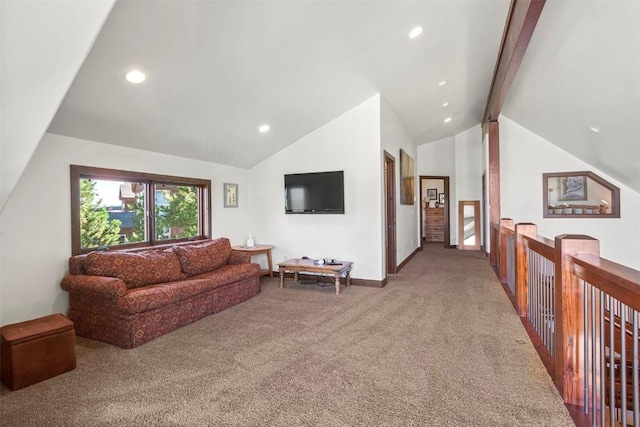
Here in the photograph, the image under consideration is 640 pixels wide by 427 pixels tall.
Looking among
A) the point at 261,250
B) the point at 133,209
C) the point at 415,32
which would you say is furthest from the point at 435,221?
the point at 133,209

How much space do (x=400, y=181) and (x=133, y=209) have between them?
4567mm

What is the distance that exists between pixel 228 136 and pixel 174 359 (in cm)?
297

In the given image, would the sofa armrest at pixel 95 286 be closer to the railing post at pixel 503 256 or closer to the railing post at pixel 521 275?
the railing post at pixel 521 275

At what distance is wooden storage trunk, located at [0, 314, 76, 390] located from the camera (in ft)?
7.46

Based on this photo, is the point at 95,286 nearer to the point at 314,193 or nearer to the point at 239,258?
the point at 239,258

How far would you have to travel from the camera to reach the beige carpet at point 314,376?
6.31 ft

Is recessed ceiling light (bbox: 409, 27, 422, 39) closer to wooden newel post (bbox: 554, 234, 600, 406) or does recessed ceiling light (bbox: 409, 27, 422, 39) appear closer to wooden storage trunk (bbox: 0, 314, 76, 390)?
wooden newel post (bbox: 554, 234, 600, 406)

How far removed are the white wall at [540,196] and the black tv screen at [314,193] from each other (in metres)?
3.81

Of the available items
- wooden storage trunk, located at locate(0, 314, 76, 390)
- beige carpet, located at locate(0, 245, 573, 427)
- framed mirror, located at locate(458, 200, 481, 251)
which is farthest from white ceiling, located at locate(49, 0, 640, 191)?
framed mirror, located at locate(458, 200, 481, 251)

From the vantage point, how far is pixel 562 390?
6.66ft

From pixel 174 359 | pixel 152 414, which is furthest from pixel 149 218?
pixel 152 414

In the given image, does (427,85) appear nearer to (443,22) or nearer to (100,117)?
(443,22)

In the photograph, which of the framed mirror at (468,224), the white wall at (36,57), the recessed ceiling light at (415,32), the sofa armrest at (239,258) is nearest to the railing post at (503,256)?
the recessed ceiling light at (415,32)

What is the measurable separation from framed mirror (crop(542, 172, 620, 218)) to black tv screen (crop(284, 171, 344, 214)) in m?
4.40
